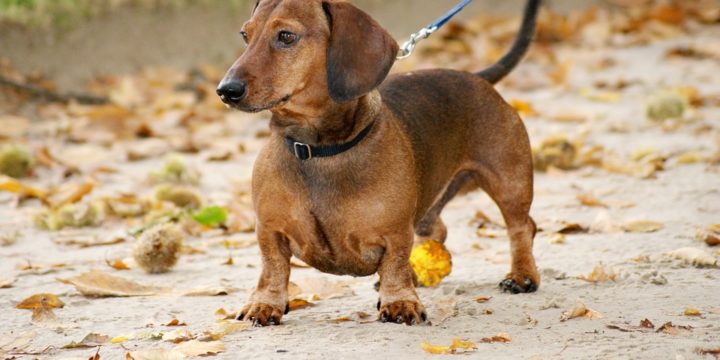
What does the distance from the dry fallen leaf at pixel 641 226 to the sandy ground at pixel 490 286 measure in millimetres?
39

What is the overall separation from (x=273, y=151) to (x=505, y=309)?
1.01 m

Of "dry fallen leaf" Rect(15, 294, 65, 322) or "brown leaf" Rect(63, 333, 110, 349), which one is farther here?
"dry fallen leaf" Rect(15, 294, 65, 322)

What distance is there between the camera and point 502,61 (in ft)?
15.1

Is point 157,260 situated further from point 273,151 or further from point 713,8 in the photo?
point 713,8

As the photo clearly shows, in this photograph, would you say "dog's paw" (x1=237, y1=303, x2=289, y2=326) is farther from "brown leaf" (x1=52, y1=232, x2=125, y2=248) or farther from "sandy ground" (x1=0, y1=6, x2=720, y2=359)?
"brown leaf" (x1=52, y1=232, x2=125, y2=248)

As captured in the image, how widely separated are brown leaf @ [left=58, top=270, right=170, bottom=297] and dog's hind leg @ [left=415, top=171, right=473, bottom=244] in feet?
3.77

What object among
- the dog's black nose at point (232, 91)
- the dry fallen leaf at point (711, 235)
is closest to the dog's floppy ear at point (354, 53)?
the dog's black nose at point (232, 91)

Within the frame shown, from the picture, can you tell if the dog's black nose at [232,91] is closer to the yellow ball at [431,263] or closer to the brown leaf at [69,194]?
the yellow ball at [431,263]

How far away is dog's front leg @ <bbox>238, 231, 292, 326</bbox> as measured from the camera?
11.3 feet

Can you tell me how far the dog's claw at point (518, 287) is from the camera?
3.84 metres

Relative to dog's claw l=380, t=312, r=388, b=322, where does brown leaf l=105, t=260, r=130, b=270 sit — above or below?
above

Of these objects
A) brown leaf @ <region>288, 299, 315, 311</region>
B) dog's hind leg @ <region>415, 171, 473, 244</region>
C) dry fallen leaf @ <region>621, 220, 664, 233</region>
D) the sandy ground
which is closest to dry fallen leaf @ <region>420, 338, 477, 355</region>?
the sandy ground

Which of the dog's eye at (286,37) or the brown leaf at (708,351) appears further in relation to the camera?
the dog's eye at (286,37)

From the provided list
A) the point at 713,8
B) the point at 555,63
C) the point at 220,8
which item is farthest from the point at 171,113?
the point at 713,8
